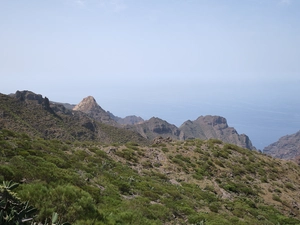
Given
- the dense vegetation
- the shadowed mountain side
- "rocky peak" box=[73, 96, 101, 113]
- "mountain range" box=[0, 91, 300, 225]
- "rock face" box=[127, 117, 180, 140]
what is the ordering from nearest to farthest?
the dense vegetation → "mountain range" box=[0, 91, 300, 225] → the shadowed mountain side → "rock face" box=[127, 117, 180, 140] → "rocky peak" box=[73, 96, 101, 113]

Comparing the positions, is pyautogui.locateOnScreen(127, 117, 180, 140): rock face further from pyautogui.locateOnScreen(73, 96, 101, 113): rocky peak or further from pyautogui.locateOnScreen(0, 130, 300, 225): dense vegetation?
pyautogui.locateOnScreen(0, 130, 300, 225): dense vegetation

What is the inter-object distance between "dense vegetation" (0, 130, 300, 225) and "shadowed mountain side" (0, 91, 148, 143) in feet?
113

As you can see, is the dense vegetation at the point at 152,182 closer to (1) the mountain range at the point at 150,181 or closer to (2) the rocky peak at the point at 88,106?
(1) the mountain range at the point at 150,181

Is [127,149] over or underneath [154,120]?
over

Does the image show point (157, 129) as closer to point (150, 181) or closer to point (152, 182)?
point (150, 181)

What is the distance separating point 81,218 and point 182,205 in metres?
7.46

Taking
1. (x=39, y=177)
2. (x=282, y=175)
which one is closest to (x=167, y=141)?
(x=282, y=175)

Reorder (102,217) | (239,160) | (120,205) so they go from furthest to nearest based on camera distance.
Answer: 1. (239,160)
2. (120,205)
3. (102,217)

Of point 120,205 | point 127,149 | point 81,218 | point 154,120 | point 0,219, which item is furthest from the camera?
point 154,120

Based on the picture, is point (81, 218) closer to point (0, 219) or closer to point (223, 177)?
point (0, 219)

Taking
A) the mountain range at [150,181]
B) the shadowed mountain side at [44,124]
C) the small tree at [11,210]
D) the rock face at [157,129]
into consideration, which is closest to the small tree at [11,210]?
the small tree at [11,210]

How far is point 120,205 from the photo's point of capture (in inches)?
387

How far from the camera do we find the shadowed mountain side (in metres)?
53.3

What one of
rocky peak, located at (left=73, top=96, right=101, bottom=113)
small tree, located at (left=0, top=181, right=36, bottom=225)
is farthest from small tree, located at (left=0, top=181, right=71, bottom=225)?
rocky peak, located at (left=73, top=96, right=101, bottom=113)
